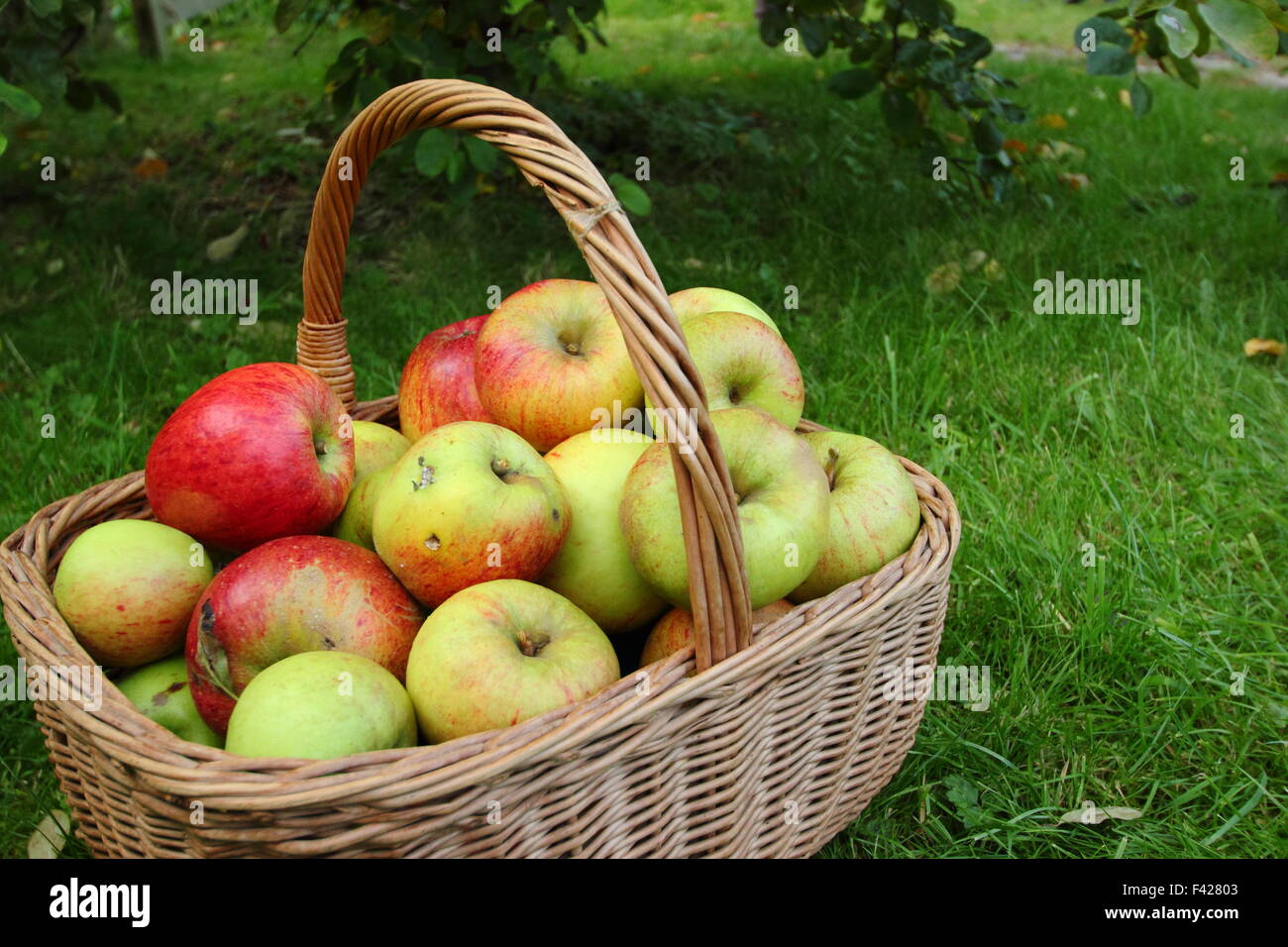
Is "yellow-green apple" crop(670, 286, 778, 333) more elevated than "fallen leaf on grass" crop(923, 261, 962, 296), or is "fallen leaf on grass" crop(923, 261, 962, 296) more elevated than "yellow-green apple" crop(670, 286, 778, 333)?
"yellow-green apple" crop(670, 286, 778, 333)

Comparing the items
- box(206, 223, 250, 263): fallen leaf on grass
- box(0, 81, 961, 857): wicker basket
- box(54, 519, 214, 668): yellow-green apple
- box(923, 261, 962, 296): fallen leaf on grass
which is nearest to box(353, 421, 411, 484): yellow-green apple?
box(54, 519, 214, 668): yellow-green apple

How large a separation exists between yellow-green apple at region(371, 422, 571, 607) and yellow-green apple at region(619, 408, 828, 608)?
0.40ft

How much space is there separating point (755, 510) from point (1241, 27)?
146 centimetres

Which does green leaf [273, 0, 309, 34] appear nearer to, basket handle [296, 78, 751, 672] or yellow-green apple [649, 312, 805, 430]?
basket handle [296, 78, 751, 672]

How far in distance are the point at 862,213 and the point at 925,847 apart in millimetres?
2580

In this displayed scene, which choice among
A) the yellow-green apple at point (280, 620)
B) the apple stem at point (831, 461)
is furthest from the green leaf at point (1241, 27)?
the yellow-green apple at point (280, 620)

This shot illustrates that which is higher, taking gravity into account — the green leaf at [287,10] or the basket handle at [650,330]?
the green leaf at [287,10]

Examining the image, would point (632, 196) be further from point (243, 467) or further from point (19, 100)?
point (243, 467)

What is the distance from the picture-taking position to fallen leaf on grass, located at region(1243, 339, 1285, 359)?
9.80ft

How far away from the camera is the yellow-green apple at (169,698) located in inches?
59.6

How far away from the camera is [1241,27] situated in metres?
2.04

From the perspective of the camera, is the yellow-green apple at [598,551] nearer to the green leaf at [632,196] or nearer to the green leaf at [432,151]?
the green leaf at [632,196]

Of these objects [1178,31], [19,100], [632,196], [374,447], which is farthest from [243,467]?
[1178,31]

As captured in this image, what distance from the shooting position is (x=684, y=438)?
45.7 inches
